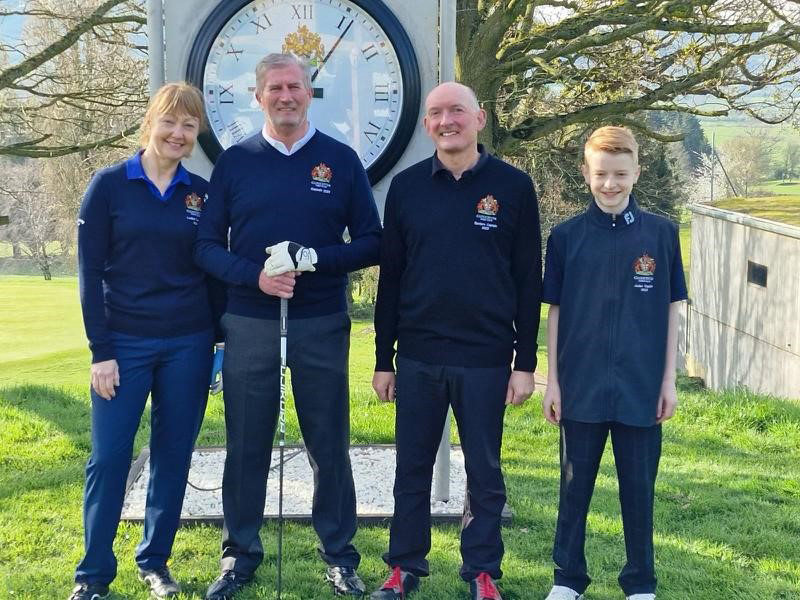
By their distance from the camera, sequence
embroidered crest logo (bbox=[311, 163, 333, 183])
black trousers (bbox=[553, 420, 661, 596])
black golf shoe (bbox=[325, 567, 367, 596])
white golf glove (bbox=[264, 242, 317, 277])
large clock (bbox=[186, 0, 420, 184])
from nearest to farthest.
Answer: white golf glove (bbox=[264, 242, 317, 277]) < black trousers (bbox=[553, 420, 661, 596]) < embroidered crest logo (bbox=[311, 163, 333, 183]) < black golf shoe (bbox=[325, 567, 367, 596]) < large clock (bbox=[186, 0, 420, 184])

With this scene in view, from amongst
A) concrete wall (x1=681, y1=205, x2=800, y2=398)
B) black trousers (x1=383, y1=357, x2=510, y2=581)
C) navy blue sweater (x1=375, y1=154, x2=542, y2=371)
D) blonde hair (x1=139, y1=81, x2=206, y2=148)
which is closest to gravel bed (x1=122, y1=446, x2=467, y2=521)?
black trousers (x1=383, y1=357, x2=510, y2=581)

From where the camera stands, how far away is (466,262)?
2.95 metres

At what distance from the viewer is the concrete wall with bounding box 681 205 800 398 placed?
12.2 m

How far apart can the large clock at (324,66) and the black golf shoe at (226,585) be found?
5.65ft

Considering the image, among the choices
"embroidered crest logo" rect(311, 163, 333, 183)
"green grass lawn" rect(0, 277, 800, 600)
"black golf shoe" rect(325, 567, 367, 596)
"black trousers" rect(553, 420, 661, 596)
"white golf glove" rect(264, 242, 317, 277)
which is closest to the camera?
"white golf glove" rect(264, 242, 317, 277)

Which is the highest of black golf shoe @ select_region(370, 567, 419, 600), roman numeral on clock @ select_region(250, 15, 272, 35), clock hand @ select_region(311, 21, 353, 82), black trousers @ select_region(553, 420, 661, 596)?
roman numeral on clock @ select_region(250, 15, 272, 35)

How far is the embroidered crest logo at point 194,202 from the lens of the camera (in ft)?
10.2

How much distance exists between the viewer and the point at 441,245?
2.96m

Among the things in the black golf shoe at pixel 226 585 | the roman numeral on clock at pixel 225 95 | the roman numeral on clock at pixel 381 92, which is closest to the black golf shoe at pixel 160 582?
the black golf shoe at pixel 226 585

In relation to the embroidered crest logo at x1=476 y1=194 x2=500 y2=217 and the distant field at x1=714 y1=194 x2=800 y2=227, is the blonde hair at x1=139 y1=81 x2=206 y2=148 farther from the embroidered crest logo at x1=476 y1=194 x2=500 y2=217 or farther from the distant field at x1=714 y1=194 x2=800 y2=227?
the distant field at x1=714 y1=194 x2=800 y2=227

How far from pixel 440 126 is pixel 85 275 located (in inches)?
50.1

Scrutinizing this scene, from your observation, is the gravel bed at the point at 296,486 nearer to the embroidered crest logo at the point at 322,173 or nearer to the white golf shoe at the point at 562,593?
the white golf shoe at the point at 562,593

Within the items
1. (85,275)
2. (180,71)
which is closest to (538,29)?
(180,71)

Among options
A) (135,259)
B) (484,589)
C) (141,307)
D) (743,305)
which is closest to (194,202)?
(135,259)
